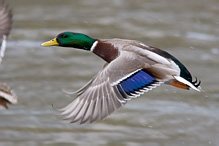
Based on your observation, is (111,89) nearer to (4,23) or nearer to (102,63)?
(4,23)

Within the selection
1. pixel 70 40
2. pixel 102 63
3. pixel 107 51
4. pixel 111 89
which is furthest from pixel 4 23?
pixel 102 63

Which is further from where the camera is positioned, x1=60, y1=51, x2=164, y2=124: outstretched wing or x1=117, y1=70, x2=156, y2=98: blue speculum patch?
x1=117, y1=70, x2=156, y2=98: blue speculum patch

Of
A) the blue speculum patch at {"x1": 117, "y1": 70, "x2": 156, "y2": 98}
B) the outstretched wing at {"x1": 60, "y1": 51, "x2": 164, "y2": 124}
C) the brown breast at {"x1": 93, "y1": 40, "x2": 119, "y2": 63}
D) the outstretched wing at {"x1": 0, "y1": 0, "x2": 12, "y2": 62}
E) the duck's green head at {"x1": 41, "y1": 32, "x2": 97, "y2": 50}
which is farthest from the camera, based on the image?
the duck's green head at {"x1": 41, "y1": 32, "x2": 97, "y2": 50}

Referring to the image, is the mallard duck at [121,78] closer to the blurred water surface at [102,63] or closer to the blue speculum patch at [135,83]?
Result: the blue speculum patch at [135,83]

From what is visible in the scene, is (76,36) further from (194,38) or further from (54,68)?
(194,38)

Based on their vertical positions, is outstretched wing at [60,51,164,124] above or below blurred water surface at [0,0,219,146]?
above

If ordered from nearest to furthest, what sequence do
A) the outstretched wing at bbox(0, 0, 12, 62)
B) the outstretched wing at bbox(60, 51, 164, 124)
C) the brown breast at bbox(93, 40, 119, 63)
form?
the outstretched wing at bbox(60, 51, 164, 124) → the brown breast at bbox(93, 40, 119, 63) → the outstretched wing at bbox(0, 0, 12, 62)

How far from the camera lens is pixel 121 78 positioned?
5121mm

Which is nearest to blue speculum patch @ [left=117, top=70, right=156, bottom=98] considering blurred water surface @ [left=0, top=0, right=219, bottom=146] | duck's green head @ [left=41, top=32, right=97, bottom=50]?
duck's green head @ [left=41, top=32, right=97, bottom=50]

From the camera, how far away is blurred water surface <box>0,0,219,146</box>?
685cm

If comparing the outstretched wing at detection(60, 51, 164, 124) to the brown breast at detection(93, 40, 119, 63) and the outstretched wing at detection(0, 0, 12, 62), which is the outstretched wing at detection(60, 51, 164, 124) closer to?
the brown breast at detection(93, 40, 119, 63)

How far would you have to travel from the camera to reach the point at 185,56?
8.97m

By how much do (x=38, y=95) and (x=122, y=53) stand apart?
8.95 ft

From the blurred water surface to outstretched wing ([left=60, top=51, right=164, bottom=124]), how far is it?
163 cm
